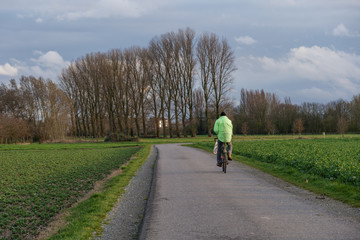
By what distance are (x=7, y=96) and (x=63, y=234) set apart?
232ft

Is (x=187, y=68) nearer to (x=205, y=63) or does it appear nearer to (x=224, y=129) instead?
(x=205, y=63)

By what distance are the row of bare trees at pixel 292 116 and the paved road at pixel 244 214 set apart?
256 feet

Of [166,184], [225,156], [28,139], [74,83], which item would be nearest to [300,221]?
[166,184]

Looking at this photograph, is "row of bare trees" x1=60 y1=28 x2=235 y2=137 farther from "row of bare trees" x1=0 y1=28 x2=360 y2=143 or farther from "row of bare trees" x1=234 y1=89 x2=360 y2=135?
"row of bare trees" x1=234 y1=89 x2=360 y2=135

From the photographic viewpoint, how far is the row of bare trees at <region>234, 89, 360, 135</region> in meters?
88.6

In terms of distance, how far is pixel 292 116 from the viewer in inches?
3679

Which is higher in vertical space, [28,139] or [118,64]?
[118,64]

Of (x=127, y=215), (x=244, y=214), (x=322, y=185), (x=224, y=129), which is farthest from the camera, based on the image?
(x=224, y=129)

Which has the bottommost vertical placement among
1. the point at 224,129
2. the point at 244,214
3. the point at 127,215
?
the point at 127,215

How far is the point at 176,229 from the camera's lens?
5.26 m

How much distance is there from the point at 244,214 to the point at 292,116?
92.7 m

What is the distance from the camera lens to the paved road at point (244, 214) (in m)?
4.93

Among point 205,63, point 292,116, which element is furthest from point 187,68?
point 292,116

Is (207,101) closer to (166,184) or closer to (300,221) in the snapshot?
(166,184)
